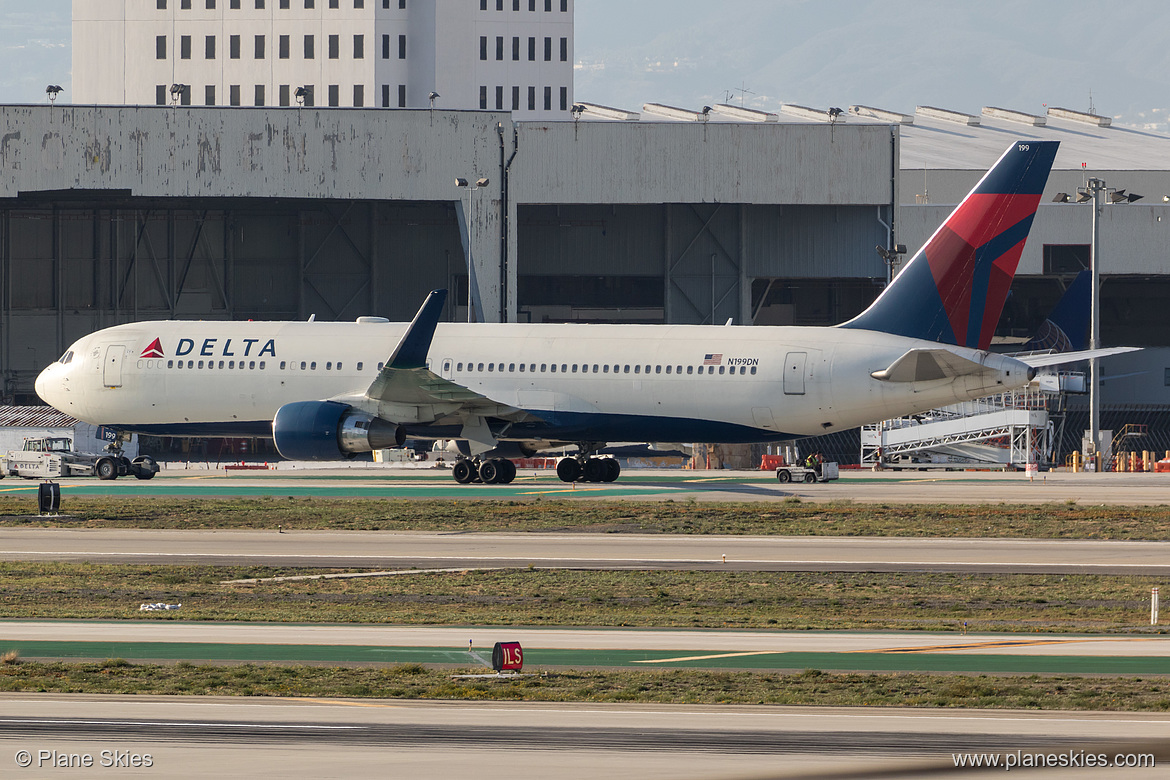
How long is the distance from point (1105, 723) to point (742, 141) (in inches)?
2206

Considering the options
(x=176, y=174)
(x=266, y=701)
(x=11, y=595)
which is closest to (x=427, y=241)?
(x=176, y=174)

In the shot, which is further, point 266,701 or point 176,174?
point 176,174

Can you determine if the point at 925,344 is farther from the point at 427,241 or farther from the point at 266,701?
the point at 427,241

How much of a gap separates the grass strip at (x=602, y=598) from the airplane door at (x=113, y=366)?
742 inches

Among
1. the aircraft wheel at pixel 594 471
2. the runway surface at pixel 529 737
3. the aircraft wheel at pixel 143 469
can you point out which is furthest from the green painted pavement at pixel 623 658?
the aircraft wheel at pixel 143 469

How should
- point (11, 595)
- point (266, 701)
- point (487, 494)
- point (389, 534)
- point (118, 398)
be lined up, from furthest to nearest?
point (118, 398), point (487, 494), point (389, 534), point (11, 595), point (266, 701)

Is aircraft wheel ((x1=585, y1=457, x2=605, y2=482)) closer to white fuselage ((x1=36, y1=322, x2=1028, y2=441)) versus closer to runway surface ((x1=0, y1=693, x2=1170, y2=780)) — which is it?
white fuselage ((x1=36, y1=322, x2=1028, y2=441))

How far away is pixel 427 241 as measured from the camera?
252 feet

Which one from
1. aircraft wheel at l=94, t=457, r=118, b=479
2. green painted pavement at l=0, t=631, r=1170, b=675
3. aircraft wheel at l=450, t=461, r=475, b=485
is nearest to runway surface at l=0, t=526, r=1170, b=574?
green painted pavement at l=0, t=631, r=1170, b=675

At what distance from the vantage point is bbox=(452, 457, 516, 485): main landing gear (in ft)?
136

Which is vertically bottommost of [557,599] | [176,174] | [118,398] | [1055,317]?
[557,599]

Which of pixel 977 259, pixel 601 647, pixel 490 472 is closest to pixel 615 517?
pixel 490 472

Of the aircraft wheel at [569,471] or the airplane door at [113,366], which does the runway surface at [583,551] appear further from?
the aircraft wheel at [569,471]

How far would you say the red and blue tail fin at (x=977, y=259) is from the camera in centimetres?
3797
